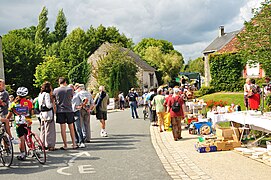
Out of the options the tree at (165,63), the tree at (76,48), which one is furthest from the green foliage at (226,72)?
the tree at (165,63)

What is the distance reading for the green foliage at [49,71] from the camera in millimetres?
54169

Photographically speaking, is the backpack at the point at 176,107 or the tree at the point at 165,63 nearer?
the backpack at the point at 176,107

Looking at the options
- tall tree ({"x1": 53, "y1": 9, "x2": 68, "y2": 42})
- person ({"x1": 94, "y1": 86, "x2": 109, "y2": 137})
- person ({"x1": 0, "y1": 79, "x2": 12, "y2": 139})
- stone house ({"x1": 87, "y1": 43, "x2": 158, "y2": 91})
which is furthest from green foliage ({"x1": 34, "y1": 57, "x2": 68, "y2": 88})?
person ({"x1": 0, "y1": 79, "x2": 12, "y2": 139})

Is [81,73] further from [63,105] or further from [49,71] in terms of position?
[63,105]

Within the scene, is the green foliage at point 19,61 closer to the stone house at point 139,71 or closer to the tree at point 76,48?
the tree at point 76,48

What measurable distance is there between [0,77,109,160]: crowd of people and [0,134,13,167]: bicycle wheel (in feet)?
1.70

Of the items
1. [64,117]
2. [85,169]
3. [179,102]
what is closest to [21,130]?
[64,117]

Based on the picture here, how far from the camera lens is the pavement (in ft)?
23.3

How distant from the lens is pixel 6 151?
8656 mm

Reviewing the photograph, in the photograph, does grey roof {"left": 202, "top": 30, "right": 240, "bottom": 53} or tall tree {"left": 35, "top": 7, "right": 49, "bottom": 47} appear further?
tall tree {"left": 35, "top": 7, "right": 49, "bottom": 47}

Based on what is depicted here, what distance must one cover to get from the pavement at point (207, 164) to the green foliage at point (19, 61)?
49028mm

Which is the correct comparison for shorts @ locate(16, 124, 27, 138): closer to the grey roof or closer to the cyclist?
the cyclist

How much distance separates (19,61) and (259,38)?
46690mm

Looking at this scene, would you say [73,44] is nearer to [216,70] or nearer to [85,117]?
[216,70]
